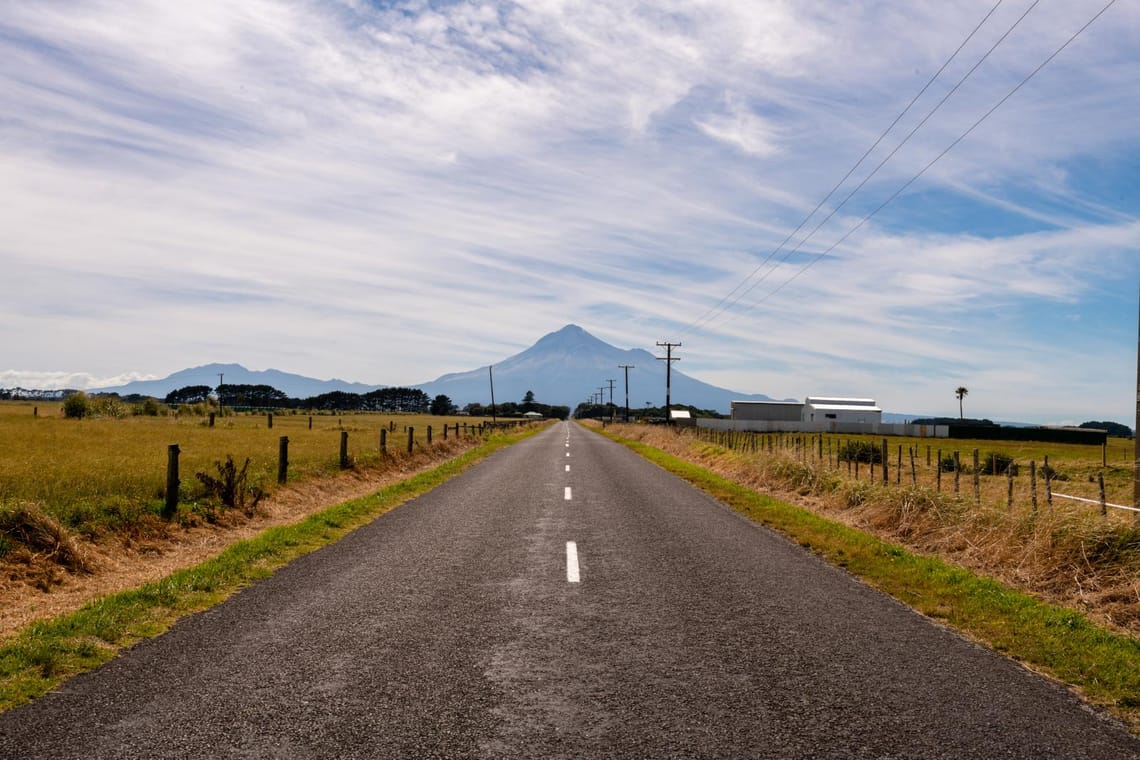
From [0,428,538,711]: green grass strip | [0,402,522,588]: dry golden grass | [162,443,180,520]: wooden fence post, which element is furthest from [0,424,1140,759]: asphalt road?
[162,443,180,520]: wooden fence post

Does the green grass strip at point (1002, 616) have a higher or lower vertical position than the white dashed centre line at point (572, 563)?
lower

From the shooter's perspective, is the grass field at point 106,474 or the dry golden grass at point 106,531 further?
the grass field at point 106,474

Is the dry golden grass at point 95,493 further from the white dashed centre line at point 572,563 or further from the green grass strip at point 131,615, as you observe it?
the white dashed centre line at point 572,563

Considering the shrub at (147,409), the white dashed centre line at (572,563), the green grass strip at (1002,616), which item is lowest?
the green grass strip at (1002,616)

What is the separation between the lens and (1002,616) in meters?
7.88

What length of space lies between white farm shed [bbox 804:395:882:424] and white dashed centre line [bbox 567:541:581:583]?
334 ft

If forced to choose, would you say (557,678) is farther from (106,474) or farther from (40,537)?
(106,474)

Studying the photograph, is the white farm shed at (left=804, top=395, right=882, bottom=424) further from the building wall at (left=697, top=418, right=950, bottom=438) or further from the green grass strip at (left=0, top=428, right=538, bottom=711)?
the green grass strip at (left=0, top=428, right=538, bottom=711)

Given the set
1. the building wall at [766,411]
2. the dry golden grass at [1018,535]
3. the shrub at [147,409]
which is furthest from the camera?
the building wall at [766,411]

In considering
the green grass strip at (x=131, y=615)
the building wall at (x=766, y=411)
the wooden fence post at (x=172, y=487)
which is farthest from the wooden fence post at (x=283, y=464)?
the building wall at (x=766, y=411)

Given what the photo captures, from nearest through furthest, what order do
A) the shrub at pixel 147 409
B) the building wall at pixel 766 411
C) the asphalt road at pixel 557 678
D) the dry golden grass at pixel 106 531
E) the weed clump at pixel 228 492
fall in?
the asphalt road at pixel 557 678, the dry golden grass at pixel 106 531, the weed clump at pixel 228 492, the shrub at pixel 147 409, the building wall at pixel 766 411

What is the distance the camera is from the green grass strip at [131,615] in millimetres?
5688

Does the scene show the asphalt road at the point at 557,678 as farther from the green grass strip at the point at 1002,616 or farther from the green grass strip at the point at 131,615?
the green grass strip at the point at 1002,616

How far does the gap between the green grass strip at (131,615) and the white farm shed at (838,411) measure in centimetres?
10330
